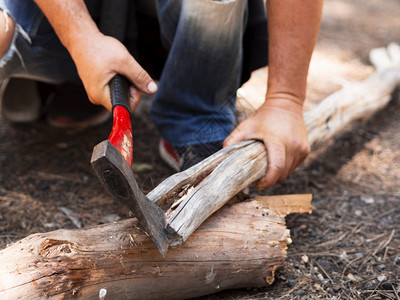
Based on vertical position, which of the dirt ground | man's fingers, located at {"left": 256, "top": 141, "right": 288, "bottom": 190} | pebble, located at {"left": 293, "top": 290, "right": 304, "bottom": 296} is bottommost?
the dirt ground

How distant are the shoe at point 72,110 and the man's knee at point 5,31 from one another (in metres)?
0.72

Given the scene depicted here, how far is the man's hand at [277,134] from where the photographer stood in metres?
1.72

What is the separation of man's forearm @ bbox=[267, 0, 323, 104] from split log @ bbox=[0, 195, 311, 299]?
53 centimetres

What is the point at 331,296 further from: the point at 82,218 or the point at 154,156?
the point at 154,156

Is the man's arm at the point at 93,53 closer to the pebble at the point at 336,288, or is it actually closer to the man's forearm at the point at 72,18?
the man's forearm at the point at 72,18

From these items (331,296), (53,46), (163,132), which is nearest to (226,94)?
(163,132)

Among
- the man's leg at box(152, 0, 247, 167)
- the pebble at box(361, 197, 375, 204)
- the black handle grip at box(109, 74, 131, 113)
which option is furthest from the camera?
the pebble at box(361, 197, 375, 204)

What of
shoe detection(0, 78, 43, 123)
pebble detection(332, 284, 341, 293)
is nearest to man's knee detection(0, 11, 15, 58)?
shoe detection(0, 78, 43, 123)

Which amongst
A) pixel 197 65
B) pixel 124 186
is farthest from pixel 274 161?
pixel 124 186

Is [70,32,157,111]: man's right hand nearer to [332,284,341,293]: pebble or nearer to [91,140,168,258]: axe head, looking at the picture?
[91,140,168,258]: axe head

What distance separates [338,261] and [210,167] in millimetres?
651

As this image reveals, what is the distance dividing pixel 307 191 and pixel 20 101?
1738 millimetres

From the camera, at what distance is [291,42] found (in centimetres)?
176

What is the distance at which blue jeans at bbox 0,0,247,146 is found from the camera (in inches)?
71.5
